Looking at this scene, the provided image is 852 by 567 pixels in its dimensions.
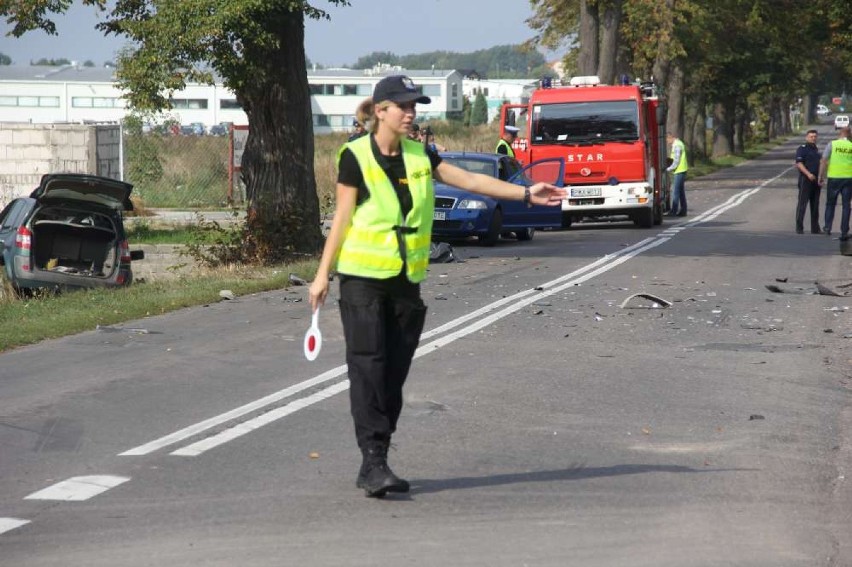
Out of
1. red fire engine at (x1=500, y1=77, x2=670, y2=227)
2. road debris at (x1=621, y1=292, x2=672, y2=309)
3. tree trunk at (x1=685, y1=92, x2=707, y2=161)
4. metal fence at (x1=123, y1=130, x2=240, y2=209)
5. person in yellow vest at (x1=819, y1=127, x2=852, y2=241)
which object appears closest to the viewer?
road debris at (x1=621, y1=292, x2=672, y2=309)

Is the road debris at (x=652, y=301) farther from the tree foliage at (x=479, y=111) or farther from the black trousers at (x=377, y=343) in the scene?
the tree foliage at (x=479, y=111)

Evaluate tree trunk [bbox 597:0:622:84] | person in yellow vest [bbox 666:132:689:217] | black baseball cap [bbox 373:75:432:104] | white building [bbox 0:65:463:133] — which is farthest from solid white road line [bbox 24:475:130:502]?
white building [bbox 0:65:463:133]

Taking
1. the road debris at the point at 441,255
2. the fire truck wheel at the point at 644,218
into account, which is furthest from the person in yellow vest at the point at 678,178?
the road debris at the point at 441,255

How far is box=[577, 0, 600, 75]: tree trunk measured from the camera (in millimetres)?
44750

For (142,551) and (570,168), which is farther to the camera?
(570,168)

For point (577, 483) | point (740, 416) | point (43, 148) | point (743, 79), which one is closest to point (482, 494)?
point (577, 483)

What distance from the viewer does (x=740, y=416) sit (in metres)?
9.14

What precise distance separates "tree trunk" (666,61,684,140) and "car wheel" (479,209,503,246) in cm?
3615

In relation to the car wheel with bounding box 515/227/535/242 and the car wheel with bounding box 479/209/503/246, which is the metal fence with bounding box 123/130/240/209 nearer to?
the car wheel with bounding box 515/227/535/242

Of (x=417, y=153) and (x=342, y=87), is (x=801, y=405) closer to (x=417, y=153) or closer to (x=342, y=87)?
(x=417, y=153)

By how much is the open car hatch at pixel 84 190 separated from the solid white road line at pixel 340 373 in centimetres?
578

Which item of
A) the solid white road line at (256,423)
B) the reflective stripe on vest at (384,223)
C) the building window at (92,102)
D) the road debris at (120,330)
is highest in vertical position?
the building window at (92,102)

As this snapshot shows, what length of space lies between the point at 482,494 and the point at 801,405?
3437 mm

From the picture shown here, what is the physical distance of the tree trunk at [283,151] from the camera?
21.0 metres
